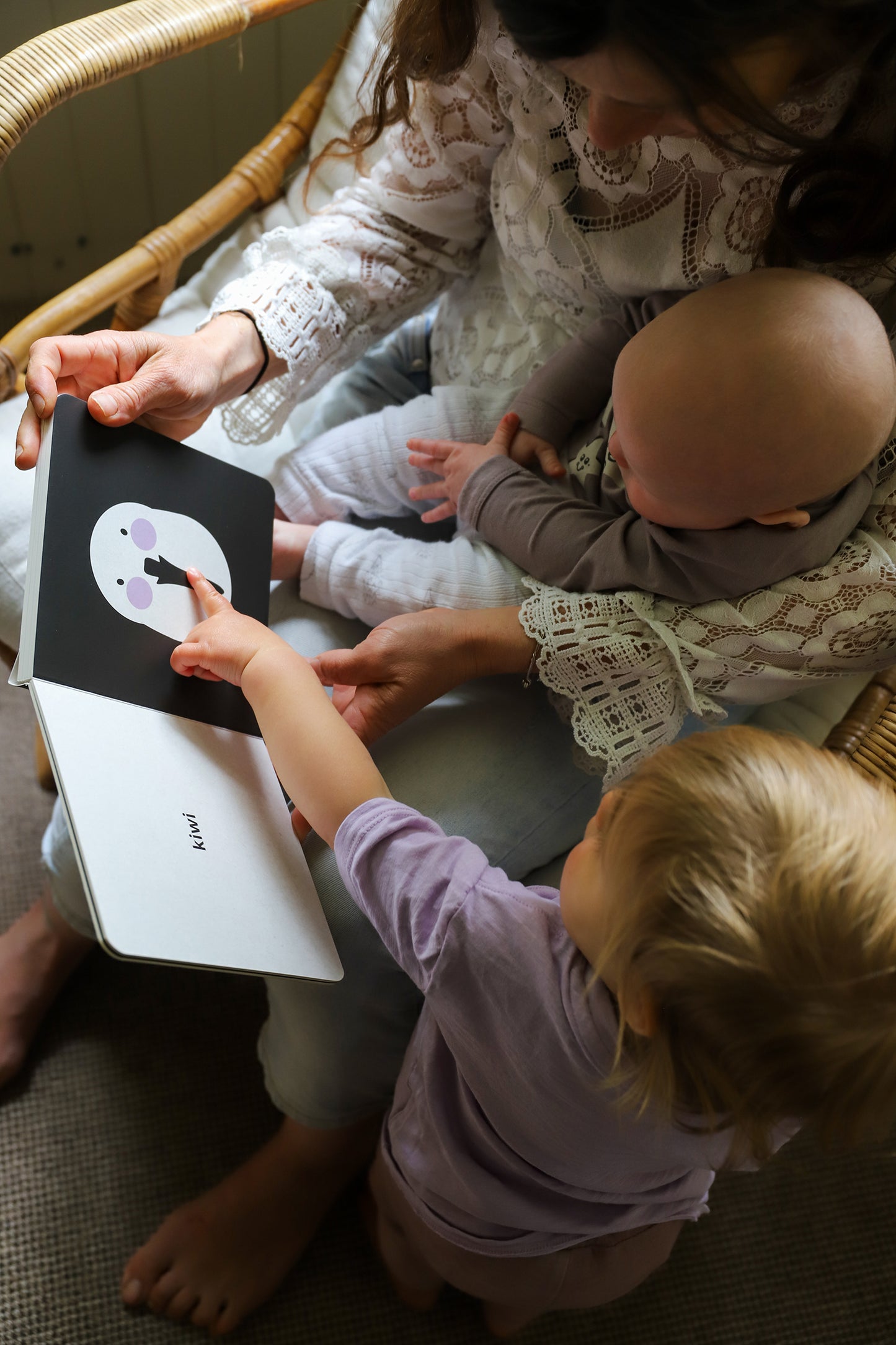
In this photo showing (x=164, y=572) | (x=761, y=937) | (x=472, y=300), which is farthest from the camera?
(x=472, y=300)

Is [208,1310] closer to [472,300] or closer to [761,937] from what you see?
[761,937]

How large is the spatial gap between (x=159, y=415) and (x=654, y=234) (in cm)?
Answer: 42

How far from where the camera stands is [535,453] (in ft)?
2.78

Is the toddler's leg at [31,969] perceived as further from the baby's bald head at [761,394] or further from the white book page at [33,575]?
the baby's bald head at [761,394]

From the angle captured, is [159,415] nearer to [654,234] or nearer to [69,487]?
[69,487]

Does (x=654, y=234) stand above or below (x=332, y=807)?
above

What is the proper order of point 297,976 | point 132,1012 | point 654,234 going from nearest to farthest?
point 297,976
point 654,234
point 132,1012

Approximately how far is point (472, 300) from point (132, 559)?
0.48 metres

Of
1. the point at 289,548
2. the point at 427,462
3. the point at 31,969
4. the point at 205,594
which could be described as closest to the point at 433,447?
the point at 427,462

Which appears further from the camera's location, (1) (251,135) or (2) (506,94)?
(1) (251,135)

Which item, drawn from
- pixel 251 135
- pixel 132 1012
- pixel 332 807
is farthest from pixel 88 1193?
pixel 251 135

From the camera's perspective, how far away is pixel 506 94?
31.2 inches

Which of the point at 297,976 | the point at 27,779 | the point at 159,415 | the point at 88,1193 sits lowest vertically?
A: the point at 88,1193

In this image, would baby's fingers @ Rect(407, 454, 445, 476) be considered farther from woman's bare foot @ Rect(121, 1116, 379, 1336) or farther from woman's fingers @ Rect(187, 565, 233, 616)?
woman's bare foot @ Rect(121, 1116, 379, 1336)
